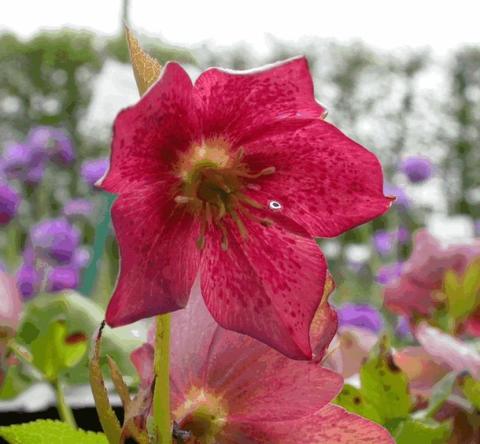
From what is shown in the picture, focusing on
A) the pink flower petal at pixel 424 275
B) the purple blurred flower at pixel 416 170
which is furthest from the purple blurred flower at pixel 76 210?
the pink flower petal at pixel 424 275

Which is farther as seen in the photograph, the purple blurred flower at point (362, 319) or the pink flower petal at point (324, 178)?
the purple blurred flower at point (362, 319)

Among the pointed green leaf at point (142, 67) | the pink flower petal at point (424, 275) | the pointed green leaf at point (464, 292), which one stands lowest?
the pink flower petal at point (424, 275)

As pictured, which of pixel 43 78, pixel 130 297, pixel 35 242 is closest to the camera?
pixel 130 297

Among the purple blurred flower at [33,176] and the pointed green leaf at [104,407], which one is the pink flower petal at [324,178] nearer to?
the pointed green leaf at [104,407]

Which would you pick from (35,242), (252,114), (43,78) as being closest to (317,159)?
(252,114)

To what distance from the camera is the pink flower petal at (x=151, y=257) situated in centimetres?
21

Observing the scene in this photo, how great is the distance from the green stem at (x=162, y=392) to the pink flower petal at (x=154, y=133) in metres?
0.04

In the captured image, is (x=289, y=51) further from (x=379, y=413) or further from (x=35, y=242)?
(x=379, y=413)

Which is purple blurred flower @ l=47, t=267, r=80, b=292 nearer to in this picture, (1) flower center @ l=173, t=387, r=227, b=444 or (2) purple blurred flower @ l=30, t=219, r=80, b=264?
(2) purple blurred flower @ l=30, t=219, r=80, b=264

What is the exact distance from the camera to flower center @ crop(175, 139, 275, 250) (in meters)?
0.24

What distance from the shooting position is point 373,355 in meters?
0.33

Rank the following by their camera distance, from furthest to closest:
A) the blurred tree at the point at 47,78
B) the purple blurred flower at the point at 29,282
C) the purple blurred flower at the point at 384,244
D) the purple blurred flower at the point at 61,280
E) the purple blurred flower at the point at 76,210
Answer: the blurred tree at the point at 47,78
the purple blurred flower at the point at 384,244
the purple blurred flower at the point at 76,210
the purple blurred flower at the point at 61,280
the purple blurred flower at the point at 29,282

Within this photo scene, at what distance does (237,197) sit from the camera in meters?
0.25

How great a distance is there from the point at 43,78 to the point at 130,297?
5175mm
